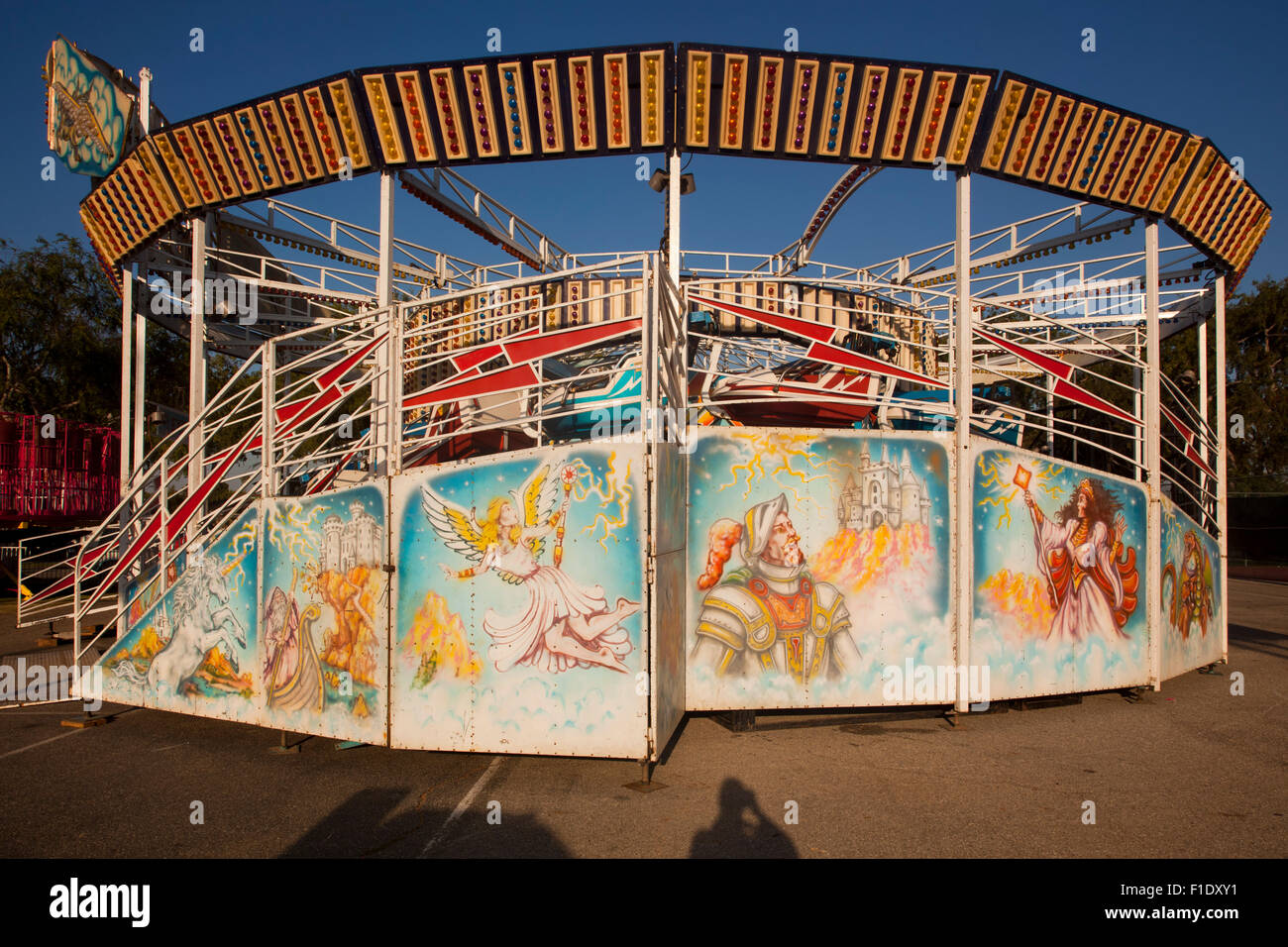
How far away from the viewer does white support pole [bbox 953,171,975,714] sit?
850cm

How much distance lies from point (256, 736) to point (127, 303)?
31.4ft

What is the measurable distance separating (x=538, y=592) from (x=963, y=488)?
483 centimetres

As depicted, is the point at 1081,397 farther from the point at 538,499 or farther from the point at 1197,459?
the point at 538,499

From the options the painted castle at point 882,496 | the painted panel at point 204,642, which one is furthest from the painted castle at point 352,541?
the painted castle at point 882,496

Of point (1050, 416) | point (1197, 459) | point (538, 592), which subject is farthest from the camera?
point (1197, 459)

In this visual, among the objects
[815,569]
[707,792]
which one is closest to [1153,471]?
[815,569]

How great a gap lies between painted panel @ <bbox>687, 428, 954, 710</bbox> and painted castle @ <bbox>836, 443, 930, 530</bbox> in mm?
11

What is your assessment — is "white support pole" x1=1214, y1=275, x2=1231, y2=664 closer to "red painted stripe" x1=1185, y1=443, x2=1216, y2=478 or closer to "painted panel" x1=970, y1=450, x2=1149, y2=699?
"red painted stripe" x1=1185, y1=443, x2=1216, y2=478

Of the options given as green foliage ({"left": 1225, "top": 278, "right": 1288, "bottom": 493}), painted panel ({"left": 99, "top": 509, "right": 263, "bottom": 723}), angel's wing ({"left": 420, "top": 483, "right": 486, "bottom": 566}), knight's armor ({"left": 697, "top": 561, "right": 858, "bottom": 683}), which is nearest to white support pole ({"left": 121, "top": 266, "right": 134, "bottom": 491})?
painted panel ({"left": 99, "top": 509, "right": 263, "bottom": 723})

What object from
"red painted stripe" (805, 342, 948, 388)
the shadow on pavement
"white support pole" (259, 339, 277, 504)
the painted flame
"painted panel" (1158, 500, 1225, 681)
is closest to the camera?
"white support pole" (259, 339, 277, 504)

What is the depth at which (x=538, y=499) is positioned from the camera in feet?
22.2
